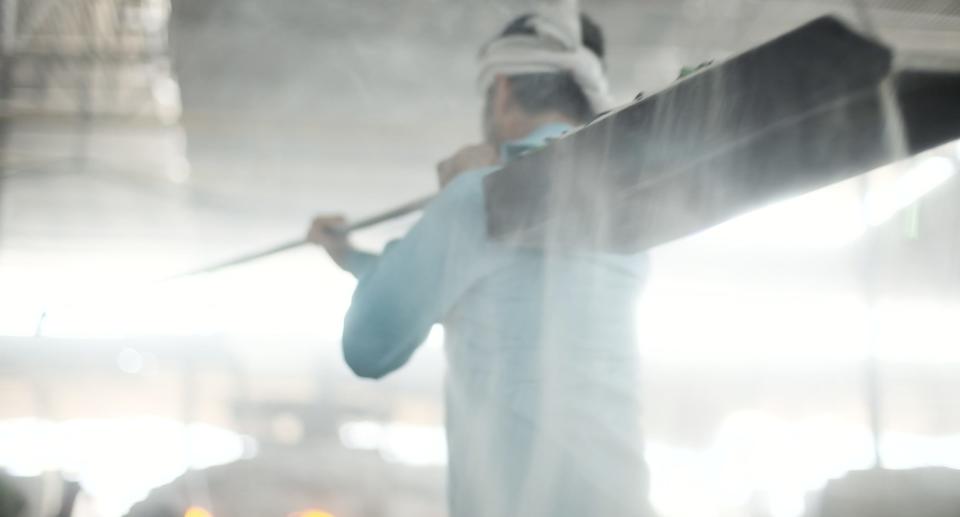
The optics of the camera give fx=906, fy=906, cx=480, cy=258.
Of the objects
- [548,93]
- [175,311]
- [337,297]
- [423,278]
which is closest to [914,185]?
[548,93]

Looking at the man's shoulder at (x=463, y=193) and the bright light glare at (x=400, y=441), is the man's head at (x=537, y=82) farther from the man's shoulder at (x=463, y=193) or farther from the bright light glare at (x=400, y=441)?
the bright light glare at (x=400, y=441)

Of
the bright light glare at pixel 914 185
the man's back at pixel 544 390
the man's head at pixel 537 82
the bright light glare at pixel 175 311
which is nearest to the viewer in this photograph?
the man's back at pixel 544 390

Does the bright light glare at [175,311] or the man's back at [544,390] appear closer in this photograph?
the man's back at [544,390]

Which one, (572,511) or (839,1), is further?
(839,1)

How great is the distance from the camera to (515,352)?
703 mm

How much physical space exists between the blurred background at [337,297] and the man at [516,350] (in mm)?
64

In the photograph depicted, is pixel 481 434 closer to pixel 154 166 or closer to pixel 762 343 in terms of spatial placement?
pixel 762 343

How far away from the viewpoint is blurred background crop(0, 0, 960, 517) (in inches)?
46.0

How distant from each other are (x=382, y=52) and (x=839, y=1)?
56.0 inches

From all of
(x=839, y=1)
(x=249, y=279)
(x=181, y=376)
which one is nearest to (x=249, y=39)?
(x=181, y=376)

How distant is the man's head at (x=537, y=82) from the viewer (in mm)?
810

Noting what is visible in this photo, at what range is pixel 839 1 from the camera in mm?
1344

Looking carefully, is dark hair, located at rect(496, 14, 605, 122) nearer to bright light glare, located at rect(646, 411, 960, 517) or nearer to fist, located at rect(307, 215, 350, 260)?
fist, located at rect(307, 215, 350, 260)

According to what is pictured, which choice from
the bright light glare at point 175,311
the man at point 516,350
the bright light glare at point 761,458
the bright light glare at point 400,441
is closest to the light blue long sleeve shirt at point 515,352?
the man at point 516,350
